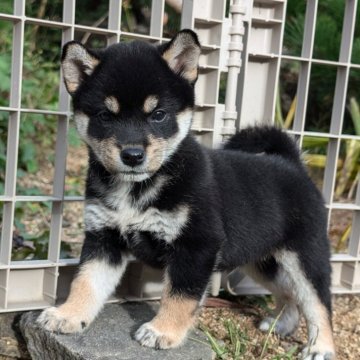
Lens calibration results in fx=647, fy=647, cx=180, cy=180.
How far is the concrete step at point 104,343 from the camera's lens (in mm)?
2949

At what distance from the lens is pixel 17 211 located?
183 inches

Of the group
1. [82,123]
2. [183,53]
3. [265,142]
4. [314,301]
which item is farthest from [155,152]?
[314,301]

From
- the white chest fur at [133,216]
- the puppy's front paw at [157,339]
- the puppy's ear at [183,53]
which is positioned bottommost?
the puppy's front paw at [157,339]

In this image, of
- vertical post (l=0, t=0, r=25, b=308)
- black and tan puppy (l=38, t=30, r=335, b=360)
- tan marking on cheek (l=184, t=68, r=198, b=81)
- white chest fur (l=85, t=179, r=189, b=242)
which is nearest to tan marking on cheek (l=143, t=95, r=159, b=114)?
black and tan puppy (l=38, t=30, r=335, b=360)

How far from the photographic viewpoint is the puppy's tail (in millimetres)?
3760

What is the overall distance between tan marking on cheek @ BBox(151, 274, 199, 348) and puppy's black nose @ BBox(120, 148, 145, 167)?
2.06 ft

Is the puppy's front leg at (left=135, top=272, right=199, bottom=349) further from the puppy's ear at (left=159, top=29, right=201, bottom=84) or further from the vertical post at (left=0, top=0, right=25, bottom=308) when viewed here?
the puppy's ear at (left=159, top=29, right=201, bottom=84)

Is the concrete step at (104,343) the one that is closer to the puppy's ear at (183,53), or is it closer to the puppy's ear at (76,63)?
the puppy's ear at (76,63)

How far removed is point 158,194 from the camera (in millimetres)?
3088

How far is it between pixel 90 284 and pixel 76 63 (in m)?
1.07

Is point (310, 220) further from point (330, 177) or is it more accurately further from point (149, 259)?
point (149, 259)

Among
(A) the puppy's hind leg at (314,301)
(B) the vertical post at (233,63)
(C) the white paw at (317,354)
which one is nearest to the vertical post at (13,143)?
(B) the vertical post at (233,63)

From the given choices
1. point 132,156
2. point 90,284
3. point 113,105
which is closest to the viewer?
point 132,156

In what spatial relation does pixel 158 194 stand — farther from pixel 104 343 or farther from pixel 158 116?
pixel 104 343
